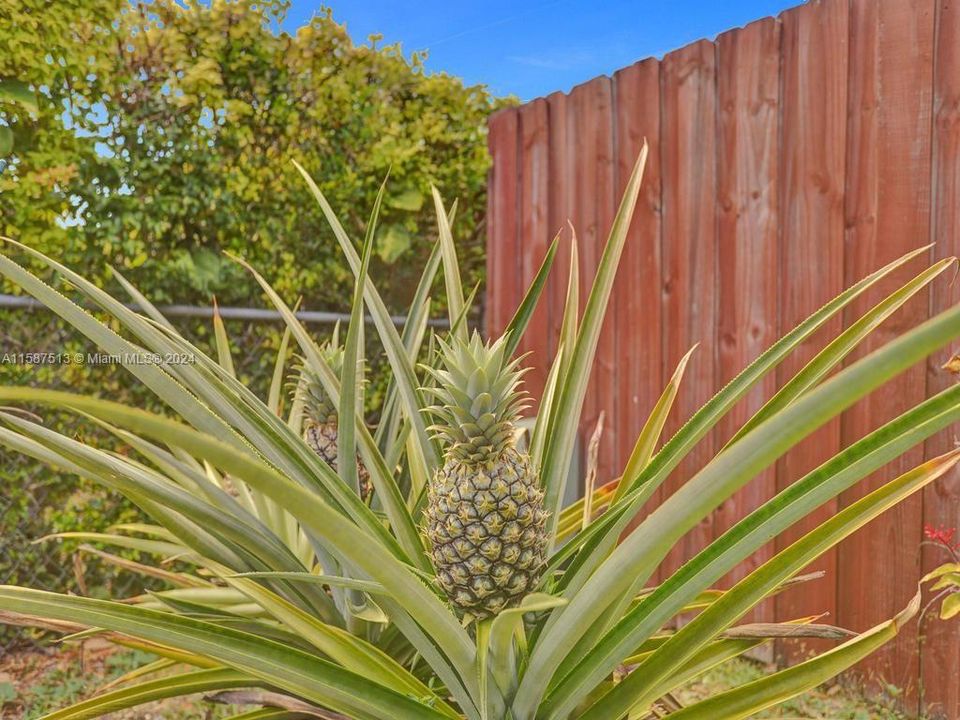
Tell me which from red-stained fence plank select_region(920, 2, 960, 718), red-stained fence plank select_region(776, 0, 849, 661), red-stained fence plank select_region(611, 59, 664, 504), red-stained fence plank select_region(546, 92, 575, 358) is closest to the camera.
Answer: red-stained fence plank select_region(920, 2, 960, 718)

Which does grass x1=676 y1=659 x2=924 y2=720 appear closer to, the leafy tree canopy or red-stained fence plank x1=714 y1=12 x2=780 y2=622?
red-stained fence plank x1=714 y1=12 x2=780 y2=622

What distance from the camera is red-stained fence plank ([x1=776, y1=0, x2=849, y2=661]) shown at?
2596 mm

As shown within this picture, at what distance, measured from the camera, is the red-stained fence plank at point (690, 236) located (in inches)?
Result: 119

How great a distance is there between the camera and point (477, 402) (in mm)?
967

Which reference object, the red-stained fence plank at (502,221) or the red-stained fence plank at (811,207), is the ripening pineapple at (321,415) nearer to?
the red-stained fence plank at (811,207)

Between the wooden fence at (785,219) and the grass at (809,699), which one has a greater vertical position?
the wooden fence at (785,219)

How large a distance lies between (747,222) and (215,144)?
238 cm

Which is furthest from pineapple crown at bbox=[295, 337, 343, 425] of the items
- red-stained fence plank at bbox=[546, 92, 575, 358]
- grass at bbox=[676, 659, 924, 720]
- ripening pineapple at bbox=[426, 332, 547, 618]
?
red-stained fence plank at bbox=[546, 92, 575, 358]

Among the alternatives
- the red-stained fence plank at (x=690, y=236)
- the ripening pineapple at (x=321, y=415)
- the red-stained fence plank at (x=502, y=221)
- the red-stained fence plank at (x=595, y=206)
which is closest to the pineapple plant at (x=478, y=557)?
the ripening pineapple at (x=321, y=415)

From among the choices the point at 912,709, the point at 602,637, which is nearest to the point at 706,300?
the point at 912,709

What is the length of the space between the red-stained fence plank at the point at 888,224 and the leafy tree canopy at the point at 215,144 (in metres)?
2.12

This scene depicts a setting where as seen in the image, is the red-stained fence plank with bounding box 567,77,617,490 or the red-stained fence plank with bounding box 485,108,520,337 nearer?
the red-stained fence plank with bounding box 567,77,617,490

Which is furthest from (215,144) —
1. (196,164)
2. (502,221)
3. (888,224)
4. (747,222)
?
(888,224)

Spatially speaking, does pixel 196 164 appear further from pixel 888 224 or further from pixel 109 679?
pixel 888 224
